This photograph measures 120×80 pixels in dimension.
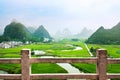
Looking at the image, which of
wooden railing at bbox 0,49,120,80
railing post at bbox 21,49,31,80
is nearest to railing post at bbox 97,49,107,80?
wooden railing at bbox 0,49,120,80

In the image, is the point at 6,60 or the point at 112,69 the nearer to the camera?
the point at 6,60

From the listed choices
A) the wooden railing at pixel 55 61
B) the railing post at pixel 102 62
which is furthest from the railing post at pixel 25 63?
the railing post at pixel 102 62

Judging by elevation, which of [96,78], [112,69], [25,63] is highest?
[25,63]

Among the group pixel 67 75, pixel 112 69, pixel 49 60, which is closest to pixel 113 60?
pixel 67 75

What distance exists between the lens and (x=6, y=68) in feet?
202

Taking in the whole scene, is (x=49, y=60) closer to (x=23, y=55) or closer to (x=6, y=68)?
(x=23, y=55)

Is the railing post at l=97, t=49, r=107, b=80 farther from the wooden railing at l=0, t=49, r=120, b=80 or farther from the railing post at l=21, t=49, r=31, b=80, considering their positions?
the railing post at l=21, t=49, r=31, b=80

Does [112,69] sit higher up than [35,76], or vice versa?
[35,76]

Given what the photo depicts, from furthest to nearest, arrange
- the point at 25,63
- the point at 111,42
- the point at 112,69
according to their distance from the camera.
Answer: the point at 111,42 < the point at 112,69 < the point at 25,63

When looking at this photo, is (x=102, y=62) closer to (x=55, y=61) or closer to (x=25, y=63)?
(x=55, y=61)

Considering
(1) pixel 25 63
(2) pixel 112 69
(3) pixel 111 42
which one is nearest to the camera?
(1) pixel 25 63

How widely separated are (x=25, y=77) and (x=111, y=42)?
182m

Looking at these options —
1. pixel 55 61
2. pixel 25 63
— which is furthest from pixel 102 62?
pixel 25 63

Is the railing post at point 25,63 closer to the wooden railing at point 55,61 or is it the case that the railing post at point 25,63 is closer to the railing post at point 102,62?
the wooden railing at point 55,61
